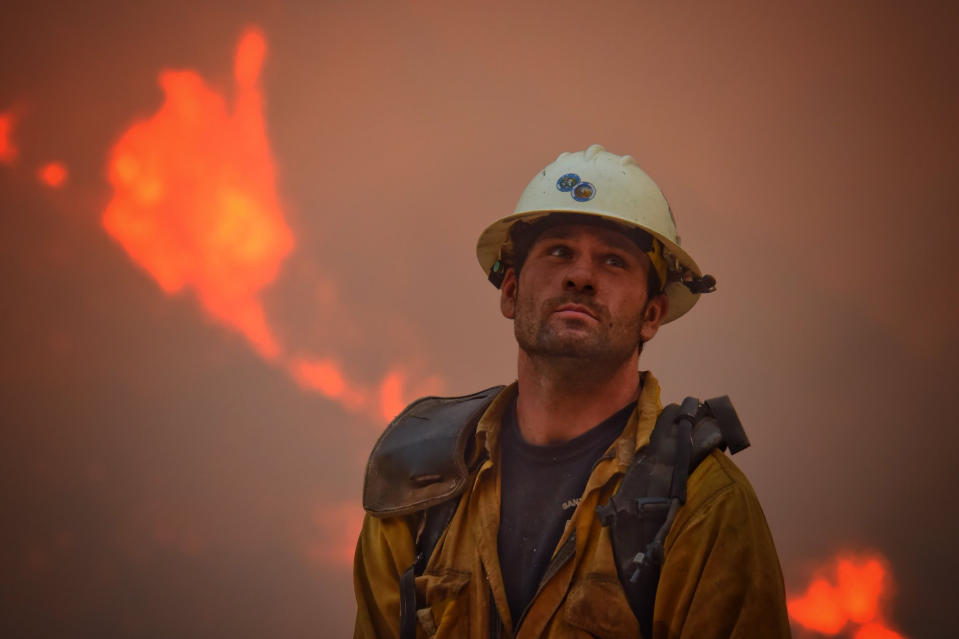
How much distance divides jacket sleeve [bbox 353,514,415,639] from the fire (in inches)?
135

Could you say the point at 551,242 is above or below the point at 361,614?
above

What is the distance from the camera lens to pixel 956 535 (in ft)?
17.2

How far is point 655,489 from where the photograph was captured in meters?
2.51

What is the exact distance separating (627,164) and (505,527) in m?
1.48

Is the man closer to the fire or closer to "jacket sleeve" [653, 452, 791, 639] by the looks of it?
"jacket sleeve" [653, 452, 791, 639]

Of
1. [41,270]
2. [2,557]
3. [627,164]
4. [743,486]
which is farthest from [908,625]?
[41,270]

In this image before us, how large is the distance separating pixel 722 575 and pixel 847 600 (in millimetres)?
3514

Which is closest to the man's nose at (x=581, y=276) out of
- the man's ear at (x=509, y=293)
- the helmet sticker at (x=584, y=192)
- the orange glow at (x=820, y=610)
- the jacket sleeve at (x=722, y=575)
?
the helmet sticker at (x=584, y=192)

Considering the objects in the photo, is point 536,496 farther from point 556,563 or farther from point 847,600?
point 847,600

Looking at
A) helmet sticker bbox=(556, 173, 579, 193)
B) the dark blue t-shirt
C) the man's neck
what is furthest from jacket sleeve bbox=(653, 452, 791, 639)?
helmet sticker bbox=(556, 173, 579, 193)

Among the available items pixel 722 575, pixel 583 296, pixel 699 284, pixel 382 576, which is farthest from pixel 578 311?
pixel 382 576

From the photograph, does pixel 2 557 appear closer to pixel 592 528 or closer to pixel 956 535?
pixel 592 528

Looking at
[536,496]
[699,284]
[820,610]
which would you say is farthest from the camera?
[820,610]

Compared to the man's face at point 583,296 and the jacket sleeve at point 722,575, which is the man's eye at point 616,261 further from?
the jacket sleeve at point 722,575
